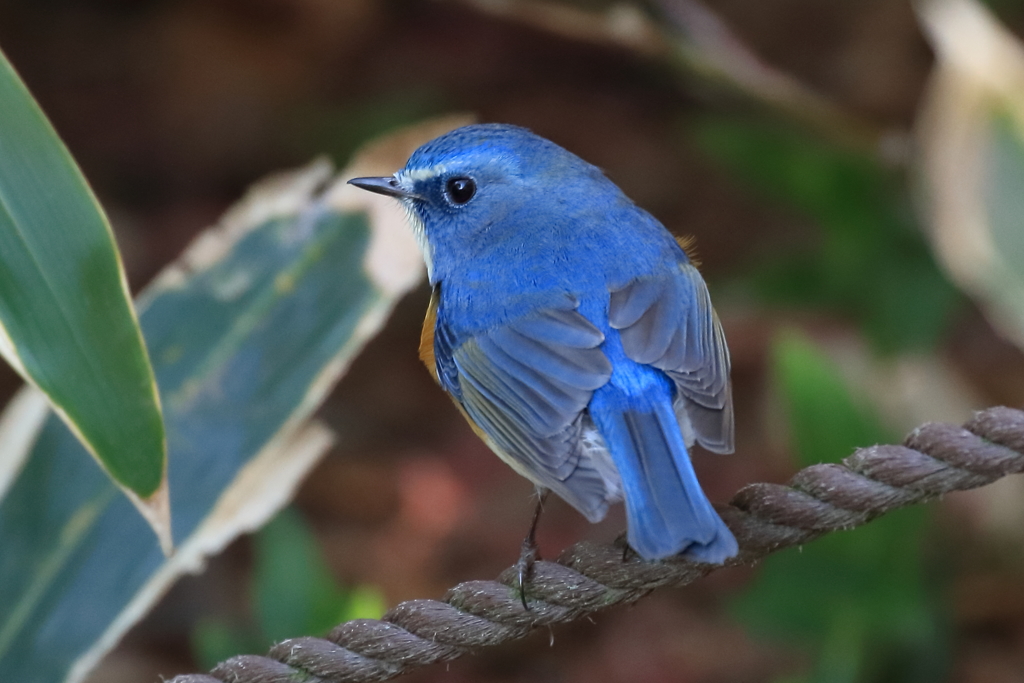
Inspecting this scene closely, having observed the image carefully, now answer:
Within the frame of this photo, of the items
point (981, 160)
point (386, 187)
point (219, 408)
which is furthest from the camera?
point (981, 160)

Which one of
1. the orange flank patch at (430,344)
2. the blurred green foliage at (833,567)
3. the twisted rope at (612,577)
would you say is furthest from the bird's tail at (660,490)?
the blurred green foliage at (833,567)

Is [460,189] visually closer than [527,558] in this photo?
No

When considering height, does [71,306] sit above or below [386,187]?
below

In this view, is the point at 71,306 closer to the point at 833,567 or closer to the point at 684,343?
the point at 684,343

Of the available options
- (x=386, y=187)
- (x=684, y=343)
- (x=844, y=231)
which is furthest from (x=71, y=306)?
(x=844, y=231)

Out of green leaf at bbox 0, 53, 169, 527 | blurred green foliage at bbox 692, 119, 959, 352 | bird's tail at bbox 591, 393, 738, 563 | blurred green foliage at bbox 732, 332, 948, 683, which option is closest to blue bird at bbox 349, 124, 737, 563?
bird's tail at bbox 591, 393, 738, 563

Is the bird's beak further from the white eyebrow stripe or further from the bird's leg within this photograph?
the bird's leg
